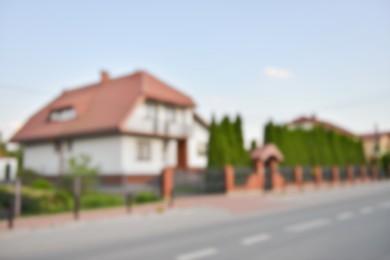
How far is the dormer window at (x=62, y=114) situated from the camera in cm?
2790

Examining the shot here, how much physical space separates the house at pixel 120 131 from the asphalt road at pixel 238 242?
43.6 feet

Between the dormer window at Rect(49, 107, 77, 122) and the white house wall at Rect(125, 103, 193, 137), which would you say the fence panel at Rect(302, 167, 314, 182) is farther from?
the dormer window at Rect(49, 107, 77, 122)

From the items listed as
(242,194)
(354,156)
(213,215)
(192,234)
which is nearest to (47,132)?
(242,194)

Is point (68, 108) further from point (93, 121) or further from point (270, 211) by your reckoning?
point (270, 211)

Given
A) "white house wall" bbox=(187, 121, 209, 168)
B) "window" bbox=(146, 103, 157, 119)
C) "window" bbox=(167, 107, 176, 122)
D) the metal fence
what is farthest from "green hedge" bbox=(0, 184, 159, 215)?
"white house wall" bbox=(187, 121, 209, 168)

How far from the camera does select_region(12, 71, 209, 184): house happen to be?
79.6 ft

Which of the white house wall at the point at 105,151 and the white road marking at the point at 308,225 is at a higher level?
the white house wall at the point at 105,151

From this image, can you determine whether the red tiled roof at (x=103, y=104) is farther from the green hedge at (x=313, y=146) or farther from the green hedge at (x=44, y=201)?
the green hedge at (x=313, y=146)

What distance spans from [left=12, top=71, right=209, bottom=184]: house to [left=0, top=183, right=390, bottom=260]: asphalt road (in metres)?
13.3

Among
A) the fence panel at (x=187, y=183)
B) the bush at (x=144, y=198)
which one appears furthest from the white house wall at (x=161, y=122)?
the bush at (x=144, y=198)

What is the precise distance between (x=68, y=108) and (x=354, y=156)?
34289mm

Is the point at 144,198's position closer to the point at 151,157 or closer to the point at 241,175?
the point at 241,175

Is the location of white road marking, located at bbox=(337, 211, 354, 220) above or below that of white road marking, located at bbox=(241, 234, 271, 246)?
below

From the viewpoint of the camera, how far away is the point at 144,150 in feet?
84.7
